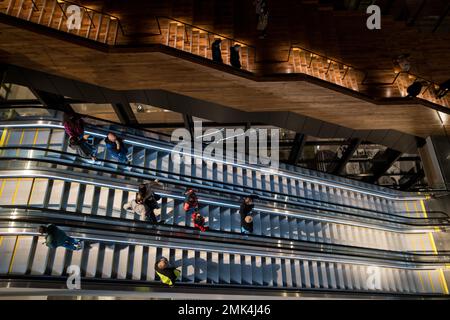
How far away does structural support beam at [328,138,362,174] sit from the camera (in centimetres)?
1592

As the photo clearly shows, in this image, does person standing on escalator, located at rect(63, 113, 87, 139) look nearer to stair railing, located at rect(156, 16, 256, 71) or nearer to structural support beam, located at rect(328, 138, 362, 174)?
stair railing, located at rect(156, 16, 256, 71)

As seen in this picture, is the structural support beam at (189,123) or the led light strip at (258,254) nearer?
the led light strip at (258,254)

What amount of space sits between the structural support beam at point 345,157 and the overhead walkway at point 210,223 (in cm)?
391

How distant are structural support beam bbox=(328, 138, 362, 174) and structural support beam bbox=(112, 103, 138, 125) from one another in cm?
1043

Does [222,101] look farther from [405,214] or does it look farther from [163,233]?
[405,214]

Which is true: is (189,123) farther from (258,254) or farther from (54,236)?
(54,236)

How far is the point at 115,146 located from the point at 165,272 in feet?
10.9

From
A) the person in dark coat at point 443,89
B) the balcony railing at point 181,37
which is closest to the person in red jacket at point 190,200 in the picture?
the balcony railing at point 181,37

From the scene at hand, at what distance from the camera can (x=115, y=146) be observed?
8070 mm

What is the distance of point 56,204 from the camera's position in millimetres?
7305

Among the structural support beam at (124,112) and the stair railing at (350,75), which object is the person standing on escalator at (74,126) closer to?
the structural support beam at (124,112)

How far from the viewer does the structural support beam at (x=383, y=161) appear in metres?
17.2

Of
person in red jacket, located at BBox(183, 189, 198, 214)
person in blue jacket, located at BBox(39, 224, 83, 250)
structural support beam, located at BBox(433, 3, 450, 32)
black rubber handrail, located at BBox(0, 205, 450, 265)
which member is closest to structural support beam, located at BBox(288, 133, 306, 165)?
black rubber handrail, located at BBox(0, 205, 450, 265)
